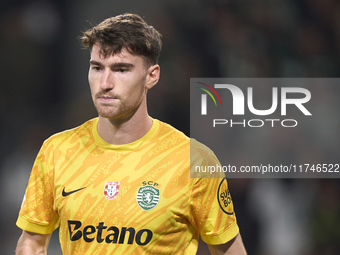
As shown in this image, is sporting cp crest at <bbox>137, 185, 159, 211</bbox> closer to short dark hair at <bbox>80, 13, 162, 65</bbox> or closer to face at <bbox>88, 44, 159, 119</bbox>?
face at <bbox>88, 44, 159, 119</bbox>

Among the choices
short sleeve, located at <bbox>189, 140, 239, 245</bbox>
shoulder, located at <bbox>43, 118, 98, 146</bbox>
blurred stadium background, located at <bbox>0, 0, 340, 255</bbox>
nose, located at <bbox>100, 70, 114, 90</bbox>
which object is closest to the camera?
nose, located at <bbox>100, 70, 114, 90</bbox>

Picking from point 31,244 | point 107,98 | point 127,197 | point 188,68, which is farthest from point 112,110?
point 188,68

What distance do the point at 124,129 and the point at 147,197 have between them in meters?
0.42

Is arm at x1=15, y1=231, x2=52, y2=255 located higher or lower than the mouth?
lower

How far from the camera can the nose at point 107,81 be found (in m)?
2.62

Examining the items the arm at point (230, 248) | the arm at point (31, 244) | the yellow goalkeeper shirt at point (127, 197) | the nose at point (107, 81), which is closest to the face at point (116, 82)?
the nose at point (107, 81)

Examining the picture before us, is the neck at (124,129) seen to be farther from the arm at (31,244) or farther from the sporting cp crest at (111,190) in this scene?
the arm at (31,244)

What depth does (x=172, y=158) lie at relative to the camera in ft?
9.22

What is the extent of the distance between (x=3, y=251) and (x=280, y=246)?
8.41 feet

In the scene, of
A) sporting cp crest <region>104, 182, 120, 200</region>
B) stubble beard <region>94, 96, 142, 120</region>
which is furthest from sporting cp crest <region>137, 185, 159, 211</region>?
stubble beard <region>94, 96, 142, 120</region>

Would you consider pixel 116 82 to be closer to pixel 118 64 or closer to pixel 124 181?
pixel 118 64

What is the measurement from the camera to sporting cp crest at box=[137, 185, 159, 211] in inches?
Answer: 105

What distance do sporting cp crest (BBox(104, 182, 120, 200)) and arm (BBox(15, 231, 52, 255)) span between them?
513 millimetres

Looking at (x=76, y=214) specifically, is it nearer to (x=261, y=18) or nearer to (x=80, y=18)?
(x=80, y=18)
